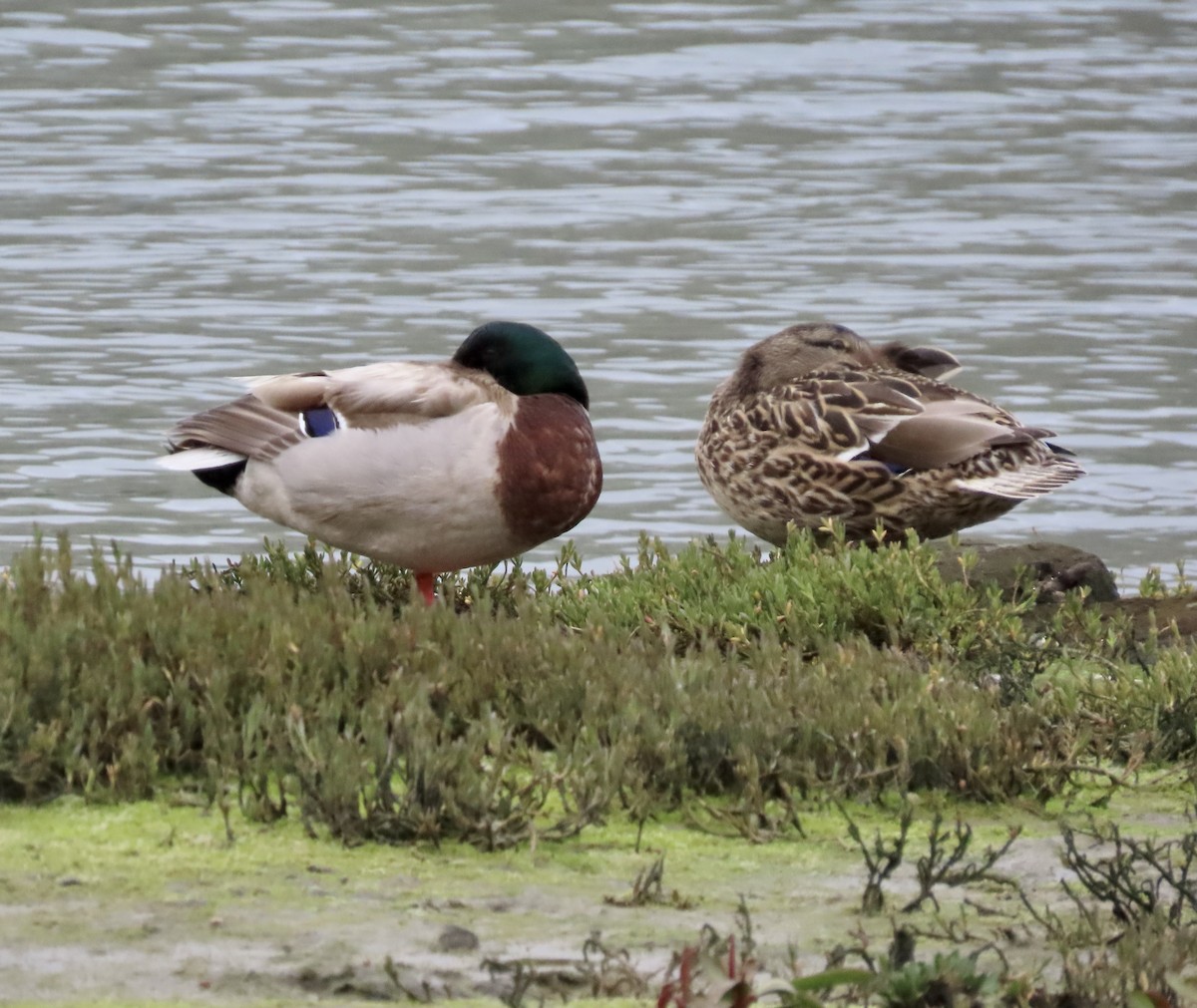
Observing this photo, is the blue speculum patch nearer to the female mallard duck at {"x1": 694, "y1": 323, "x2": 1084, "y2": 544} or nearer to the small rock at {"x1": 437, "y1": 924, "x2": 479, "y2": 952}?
the female mallard duck at {"x1": 694, "y1": 323, "x2": 1084, "y2": 544}

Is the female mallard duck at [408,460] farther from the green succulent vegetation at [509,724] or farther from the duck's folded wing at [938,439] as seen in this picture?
the duck's folded wing at [938,439]

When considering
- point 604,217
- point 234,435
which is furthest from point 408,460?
point 604,217

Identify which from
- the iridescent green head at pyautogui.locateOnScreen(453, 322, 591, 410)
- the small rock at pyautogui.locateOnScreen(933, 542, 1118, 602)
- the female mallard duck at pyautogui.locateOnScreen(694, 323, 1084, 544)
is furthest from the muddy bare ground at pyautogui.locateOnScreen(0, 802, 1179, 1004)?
the female mallard duck at pyautogui.locateOnScreen(694, 323, 1084, 544)

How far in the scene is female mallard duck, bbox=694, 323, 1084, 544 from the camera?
30.9ft

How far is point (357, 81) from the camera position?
31.5m

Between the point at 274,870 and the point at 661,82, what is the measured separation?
90.4 ft

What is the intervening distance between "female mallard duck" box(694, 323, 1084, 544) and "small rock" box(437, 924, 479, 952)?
458 cm

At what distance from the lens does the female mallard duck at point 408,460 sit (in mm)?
7805

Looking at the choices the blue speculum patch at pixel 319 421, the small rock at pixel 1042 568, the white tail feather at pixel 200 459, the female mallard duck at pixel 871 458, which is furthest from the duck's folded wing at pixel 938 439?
the white tail feather at pixel 200 459

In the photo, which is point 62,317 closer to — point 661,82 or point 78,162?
point 78,162

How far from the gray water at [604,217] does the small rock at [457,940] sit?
8342mm

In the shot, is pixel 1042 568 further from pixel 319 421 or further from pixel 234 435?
pixel 234 435

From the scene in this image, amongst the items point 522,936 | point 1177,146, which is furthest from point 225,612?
point 1177,146

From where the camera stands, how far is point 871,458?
9.45m
